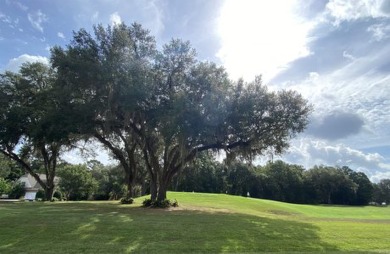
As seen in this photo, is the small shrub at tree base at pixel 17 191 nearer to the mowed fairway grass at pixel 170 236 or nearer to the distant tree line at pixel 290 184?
the distant tree line at pixel 290 184

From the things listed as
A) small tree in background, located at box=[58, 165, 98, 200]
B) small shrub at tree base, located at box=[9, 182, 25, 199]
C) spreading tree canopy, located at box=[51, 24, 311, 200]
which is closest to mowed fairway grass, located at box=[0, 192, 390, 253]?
spreading tree canopy, located at box=[51, 24, 311, 200]

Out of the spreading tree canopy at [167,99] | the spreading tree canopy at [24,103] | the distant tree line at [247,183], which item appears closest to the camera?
the spreading tree canopy at [167,99]

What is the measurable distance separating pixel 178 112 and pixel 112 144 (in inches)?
460

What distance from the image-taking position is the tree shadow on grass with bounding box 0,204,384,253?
11219 mm

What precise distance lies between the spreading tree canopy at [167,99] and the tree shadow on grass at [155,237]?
749 centimetres

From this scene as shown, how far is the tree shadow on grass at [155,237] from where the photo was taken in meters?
11.2

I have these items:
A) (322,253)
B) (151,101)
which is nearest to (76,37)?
(151,101)

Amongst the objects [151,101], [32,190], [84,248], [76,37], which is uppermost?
[76,37]

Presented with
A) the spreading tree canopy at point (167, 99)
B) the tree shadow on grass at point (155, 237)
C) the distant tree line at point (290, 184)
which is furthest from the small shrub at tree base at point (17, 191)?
the tree shadow on grass at point (155, 237)

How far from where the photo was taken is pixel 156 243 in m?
12.0

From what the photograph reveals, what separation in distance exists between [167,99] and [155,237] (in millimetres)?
12865

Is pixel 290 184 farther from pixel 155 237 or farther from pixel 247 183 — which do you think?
pixel 155 237

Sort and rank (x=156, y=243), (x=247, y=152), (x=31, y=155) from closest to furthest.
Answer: (x=156, y=243)
(x=247, y=152)
(x=31, y=155)

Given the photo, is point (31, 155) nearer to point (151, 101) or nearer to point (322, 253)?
point (151, 101)
